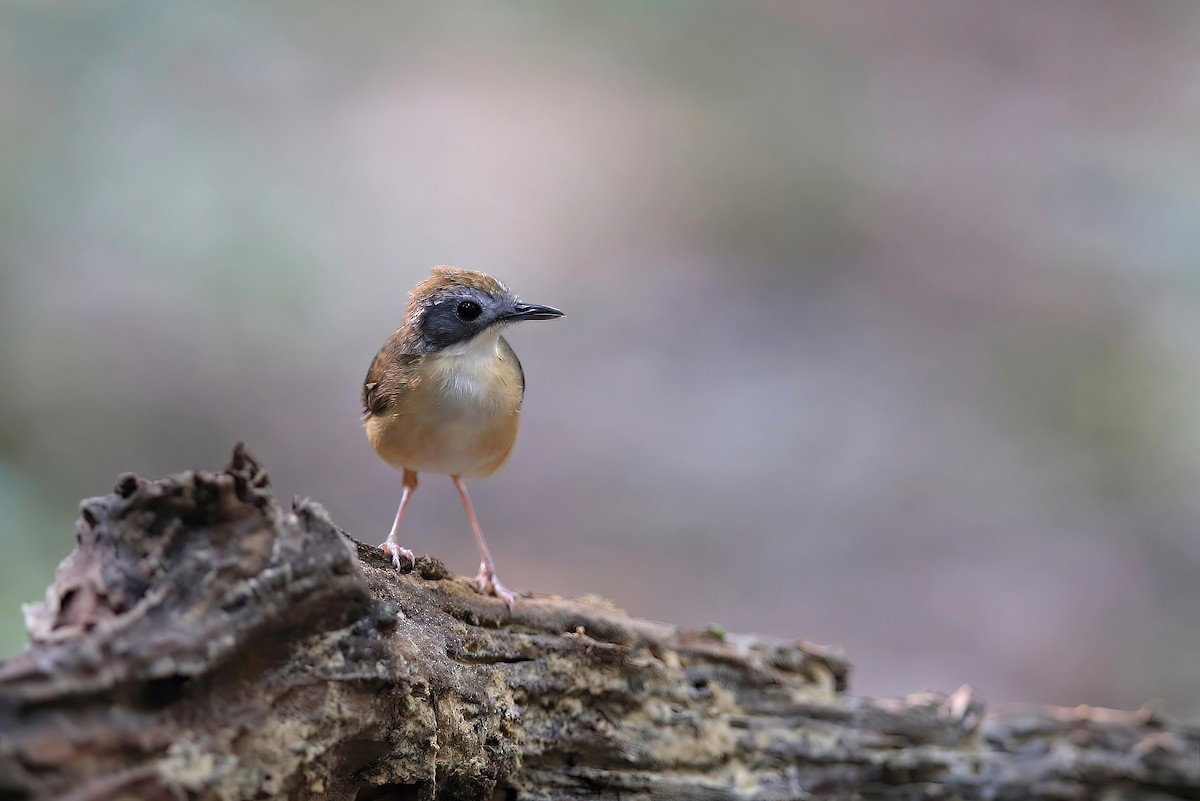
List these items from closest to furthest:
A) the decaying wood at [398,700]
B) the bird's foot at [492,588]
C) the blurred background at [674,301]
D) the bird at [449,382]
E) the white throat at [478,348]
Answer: the decaying wood at [398,700] < the bird's foot at [492,588] < the bird at [449,382] < the white throat at [478,348] < the blurred background at [674,301]

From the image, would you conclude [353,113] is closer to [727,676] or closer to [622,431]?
[622,431]

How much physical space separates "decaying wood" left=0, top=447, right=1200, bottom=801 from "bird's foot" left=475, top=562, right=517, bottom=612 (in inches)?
2.3

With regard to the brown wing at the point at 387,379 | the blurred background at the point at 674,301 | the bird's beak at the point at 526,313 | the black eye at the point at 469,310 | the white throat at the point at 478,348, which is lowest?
the brown wing at the point at 387,379

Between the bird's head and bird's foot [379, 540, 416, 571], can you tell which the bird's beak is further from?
bird's foot [379, 540, 416, 571]

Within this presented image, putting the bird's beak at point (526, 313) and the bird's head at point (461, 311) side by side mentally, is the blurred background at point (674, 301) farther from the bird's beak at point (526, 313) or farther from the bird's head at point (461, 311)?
the bird's beak at point (526, 313)

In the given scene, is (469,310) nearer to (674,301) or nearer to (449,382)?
(449,382)

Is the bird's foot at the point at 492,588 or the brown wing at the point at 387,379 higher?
the brown wing at the point at 387,379

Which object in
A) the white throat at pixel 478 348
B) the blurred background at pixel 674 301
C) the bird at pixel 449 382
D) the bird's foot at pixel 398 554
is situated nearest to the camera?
the bird's foot at pixel 398 554

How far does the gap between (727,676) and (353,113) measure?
1014 centimetres

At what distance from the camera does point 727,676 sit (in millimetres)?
4523

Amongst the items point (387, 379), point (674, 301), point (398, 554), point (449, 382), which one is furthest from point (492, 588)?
point (674, 301)

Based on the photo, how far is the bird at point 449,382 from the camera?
13.8 feet

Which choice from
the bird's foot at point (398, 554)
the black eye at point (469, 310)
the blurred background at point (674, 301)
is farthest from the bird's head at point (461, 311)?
the blurred background at point (674, 301)

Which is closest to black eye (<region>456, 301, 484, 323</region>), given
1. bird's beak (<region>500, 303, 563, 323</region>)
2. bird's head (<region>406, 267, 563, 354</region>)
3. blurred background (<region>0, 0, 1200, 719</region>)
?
bird's head (<region>406, 267, 563, 354</region>)
